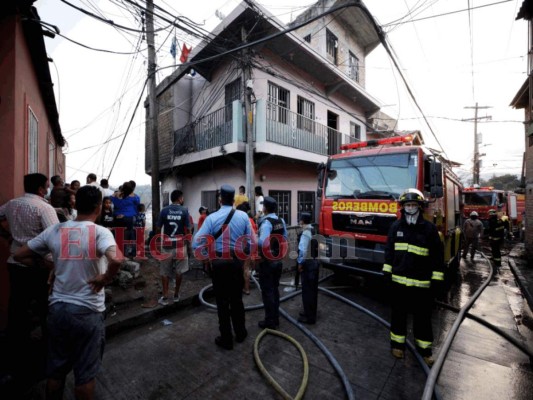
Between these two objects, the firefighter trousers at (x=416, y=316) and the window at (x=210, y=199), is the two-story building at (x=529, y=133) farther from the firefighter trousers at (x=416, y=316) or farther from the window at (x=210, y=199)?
the window at (x=210, y=199)

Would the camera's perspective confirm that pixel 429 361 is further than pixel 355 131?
No

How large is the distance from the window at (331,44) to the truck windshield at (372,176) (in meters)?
8.93

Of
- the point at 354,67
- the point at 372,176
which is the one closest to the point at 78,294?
the point at 372,176

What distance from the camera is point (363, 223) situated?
15.7 feet

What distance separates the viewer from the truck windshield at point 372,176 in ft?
14.9

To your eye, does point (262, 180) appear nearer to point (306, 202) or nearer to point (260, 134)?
point (260, 134)

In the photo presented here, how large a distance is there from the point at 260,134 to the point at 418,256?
5.89 metres

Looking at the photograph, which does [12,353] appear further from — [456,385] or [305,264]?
[456,385]

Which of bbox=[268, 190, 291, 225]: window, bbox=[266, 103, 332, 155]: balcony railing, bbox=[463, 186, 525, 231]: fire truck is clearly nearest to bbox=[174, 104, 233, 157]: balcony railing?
bbox=[266, 103, 332, 155]: balcony railing

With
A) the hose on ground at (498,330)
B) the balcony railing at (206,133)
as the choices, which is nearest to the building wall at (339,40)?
the balcony railing at (206,133)

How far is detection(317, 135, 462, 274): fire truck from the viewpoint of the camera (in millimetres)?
4516

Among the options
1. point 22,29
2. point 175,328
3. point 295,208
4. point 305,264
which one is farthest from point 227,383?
point 295,208

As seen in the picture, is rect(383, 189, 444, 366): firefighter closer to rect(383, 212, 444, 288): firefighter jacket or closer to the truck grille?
rect(383, 212, 444, 288): firefighter jacket

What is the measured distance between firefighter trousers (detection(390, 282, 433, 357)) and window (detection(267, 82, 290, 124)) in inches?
261
